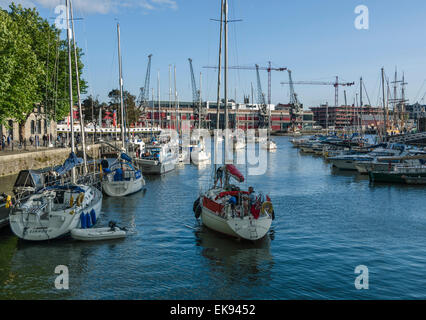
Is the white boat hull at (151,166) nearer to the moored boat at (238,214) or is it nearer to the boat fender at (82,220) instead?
the moored boat at (238,214)

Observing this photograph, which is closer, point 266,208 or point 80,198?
point 266,208

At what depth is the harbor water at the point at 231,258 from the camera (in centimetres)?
1691

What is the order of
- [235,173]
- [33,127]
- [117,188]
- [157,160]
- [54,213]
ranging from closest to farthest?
[54,213], [235,173], [117,188], [157,160], [33,127]

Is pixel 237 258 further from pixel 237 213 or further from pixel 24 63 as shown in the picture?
pixel 24 63

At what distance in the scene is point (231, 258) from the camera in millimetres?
20594

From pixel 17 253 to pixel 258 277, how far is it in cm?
1213

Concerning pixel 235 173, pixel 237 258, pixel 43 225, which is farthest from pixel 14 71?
pixel 237 258

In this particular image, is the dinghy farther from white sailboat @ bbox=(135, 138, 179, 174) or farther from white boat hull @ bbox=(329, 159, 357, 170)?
white boat hull @ bbox=(329, 159, 357, 170)

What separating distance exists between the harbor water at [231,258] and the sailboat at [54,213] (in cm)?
82

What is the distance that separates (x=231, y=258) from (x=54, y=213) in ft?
32.3

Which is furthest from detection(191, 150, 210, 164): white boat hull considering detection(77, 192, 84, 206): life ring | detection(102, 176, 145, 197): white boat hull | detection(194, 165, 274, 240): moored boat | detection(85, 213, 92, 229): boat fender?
detection(77, 192, 84, 206): life ring

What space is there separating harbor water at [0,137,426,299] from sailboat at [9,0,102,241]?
2.70 ft

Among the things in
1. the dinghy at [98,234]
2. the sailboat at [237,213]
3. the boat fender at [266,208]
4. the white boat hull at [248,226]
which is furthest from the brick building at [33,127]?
the boat fender at [266,208]

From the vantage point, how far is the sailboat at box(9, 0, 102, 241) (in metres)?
21.8
